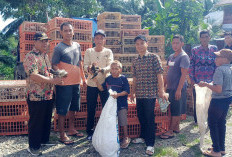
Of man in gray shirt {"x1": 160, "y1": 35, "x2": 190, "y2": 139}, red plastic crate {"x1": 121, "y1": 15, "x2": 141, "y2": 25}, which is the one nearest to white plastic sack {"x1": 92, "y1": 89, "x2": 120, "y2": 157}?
man in gray shirt {"x1": 160, "y1": 35, "x2": 190, "y2": 139}

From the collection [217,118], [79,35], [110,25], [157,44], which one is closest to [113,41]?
[110,25]

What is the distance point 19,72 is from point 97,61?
14.6ft

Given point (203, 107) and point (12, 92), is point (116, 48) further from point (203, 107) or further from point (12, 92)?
point (203, 107)

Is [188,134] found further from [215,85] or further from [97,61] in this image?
[97,61]

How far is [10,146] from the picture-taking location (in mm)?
4055

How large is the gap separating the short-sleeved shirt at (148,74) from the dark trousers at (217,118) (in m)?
0.98

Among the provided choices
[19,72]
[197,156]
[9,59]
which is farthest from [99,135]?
[9,59]

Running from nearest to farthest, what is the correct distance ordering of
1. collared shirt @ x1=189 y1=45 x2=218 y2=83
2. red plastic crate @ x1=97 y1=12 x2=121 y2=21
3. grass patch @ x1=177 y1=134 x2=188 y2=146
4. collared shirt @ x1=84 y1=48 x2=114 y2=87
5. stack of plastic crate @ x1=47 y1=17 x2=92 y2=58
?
collared shirt @ x1=84 y1=48 x2=114 y2=87, grass patch @ x1=177 y1=134 x2=188 y2=146, collared shirt @ x1=189 y1=45 x2=218 y2=83, stack of plastic crate @ x1=47 y1=17 x2=92 y2=58, red plastic crate @ x1=97 y1=12 x2=121 y2=21

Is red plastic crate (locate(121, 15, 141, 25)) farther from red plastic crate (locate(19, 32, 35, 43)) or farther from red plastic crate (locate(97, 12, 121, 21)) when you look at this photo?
red plastic crate (locate(19, 32, 35, 43))

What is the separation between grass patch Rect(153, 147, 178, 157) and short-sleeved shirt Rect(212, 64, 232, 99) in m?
1.26

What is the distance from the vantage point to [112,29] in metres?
6.66

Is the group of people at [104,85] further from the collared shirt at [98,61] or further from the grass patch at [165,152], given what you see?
the grass patch at [165,152]

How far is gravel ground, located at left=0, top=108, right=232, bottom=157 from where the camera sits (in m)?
3.79

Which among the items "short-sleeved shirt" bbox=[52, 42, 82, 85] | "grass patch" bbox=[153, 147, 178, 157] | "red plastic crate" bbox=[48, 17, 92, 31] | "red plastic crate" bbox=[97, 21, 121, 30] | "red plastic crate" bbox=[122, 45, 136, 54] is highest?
"red plastic crate" bbox=[97, 21, 121, 30]
